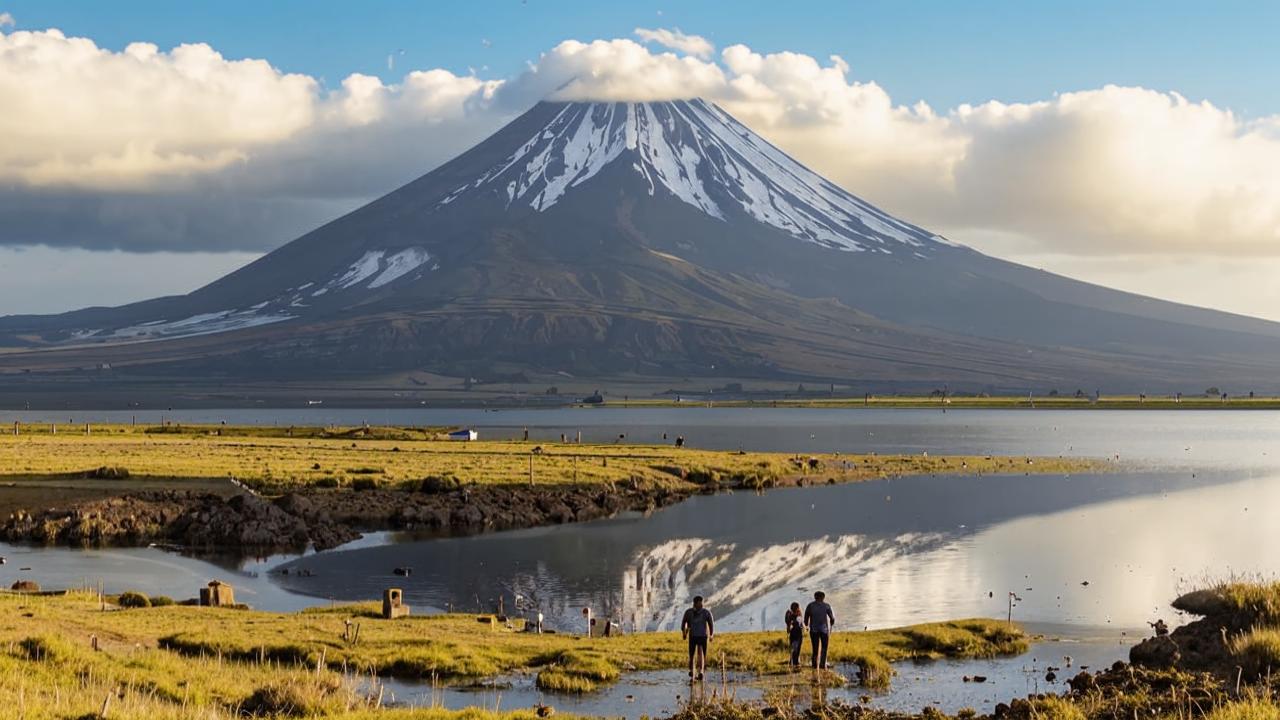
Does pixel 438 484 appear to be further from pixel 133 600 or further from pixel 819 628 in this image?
pixel 819 628

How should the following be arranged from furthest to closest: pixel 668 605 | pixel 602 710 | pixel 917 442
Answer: pixel 917 442, pixel 668 605, pixel 602 710

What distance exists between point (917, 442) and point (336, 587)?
276 feet

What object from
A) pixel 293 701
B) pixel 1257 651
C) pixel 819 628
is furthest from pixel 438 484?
pixel 1257 651

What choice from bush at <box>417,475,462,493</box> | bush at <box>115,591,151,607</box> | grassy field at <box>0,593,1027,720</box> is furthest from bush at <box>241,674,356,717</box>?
bush at <box>417,475,462,493</box>

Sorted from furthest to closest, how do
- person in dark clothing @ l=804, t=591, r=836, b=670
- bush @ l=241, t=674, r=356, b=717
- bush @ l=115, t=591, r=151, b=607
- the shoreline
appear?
1. the shoreline
2. bush @ l=115, t=591, r=151, b=607
3. person in dark clothing @ l=804, t=591, r=836, b=670
4. bush @ l=241, t=674, r=356, b=717

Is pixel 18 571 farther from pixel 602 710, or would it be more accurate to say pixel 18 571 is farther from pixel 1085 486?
pixel 1085 486

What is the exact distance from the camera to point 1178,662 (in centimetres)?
2383

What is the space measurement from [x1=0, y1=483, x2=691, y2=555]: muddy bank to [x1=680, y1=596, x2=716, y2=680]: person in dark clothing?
1067 inches

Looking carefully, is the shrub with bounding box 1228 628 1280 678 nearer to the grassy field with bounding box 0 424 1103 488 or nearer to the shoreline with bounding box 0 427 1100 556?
the shoreline with bounding box 0 427 1100 556

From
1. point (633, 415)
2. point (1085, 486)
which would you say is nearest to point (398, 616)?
point (1085, 486)

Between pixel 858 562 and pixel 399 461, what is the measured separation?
117 ft

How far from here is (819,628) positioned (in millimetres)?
24750

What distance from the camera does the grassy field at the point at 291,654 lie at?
1817 cm

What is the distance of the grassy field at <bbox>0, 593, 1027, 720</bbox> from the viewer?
1817 cm
